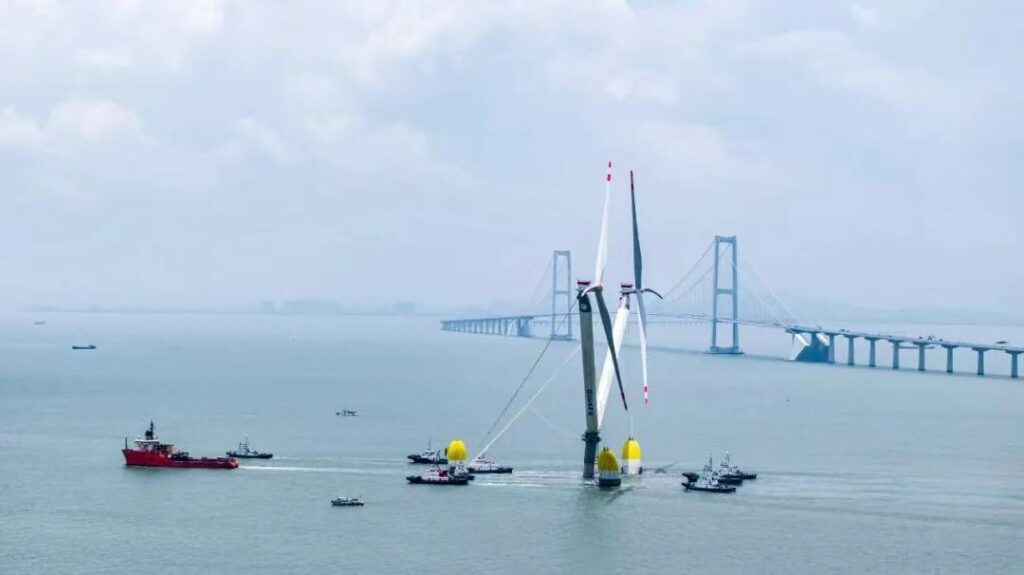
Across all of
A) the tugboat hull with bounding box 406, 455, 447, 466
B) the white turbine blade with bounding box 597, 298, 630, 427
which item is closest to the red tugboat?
the tugboat hull with bounding box 406, 455, 447, 466

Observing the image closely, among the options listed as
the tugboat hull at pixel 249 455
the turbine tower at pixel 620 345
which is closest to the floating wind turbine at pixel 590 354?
the turbine tower at pixel 620 345

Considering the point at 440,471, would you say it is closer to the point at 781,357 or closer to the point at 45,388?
the point at 45,388

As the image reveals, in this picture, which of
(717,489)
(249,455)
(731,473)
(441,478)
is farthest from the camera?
(249,455)

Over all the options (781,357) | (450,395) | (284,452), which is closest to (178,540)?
(284,452)

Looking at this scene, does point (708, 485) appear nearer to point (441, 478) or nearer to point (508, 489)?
point (508, 489)

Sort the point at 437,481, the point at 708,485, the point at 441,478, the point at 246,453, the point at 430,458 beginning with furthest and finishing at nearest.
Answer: the point at 246,453, the point at 430,458, the point at 441,478, the point at 437,481, the point at 708,485

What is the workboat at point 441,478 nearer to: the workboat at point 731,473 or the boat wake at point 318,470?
the boat wake at point 318,470

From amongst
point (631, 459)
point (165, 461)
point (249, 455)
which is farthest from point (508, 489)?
point (165, 461)
